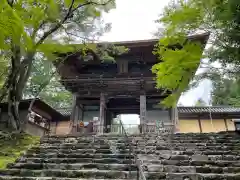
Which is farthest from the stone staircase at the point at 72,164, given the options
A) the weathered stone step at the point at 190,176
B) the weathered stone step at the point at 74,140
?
the weathered stone step at the point at 190,176

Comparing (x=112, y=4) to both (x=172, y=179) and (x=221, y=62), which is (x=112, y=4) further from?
(x=172, y=179)

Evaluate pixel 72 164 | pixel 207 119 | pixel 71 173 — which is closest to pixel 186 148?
pixel 72 164

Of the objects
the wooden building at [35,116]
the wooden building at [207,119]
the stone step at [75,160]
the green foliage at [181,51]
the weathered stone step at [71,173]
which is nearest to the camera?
the green foliage at [181,51]

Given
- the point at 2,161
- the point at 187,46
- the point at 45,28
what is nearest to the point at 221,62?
the point at 187,46

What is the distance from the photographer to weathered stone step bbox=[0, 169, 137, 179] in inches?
198

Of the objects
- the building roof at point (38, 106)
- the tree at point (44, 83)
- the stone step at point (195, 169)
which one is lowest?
the stone step at point (195, 169)

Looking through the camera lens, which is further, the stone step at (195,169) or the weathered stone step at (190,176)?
the stone step at (195,169)

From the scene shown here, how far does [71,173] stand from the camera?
525cm

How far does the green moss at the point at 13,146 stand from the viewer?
633 cm

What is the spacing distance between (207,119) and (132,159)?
14.0 metres

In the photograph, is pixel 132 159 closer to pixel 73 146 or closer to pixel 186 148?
pixel 186 148

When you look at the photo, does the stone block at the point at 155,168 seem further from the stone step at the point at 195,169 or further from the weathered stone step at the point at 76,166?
the weathered stone step at the point at 76,166

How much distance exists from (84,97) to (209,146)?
31.1 ft

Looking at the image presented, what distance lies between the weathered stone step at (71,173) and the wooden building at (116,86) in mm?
7266
